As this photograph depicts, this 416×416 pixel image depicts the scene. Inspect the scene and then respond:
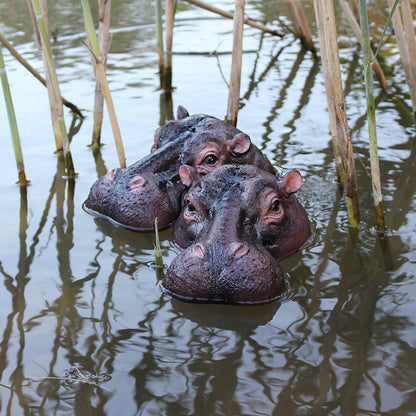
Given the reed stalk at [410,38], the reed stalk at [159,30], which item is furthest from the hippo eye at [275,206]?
the reed stalk at [159,30]

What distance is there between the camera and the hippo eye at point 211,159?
553cm

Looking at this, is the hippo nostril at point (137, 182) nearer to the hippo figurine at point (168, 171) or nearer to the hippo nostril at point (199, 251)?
the hippo figurine at point (168, 171)

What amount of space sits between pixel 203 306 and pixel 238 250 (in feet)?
1.51

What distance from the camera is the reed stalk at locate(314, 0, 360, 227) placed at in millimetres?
4984

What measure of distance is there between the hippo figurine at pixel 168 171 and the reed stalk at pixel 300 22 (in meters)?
4.84

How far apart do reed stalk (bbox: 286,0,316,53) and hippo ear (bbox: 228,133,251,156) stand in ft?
16.4

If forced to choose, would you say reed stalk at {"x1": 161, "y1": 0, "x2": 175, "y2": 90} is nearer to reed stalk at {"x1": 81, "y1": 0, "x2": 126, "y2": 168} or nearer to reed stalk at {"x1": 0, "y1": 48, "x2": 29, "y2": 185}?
reed stalk at {"x1": 81, "y1": 0, "x2": 126, "y2": 168}

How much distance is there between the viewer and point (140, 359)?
403 centimetres

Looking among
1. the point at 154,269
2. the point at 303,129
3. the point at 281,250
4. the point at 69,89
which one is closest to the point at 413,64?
the point at 303,129

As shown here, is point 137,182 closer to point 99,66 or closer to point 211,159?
point 211,159

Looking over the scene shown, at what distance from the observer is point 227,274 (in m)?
4.36

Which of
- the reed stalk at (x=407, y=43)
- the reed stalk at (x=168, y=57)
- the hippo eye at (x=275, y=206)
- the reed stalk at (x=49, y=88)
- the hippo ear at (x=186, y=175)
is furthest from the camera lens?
the reed stalk at (x=168, y=57)

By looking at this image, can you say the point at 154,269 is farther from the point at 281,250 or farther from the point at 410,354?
the point at 410,354

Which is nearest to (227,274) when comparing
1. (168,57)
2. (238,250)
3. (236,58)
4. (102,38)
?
(238,250)
